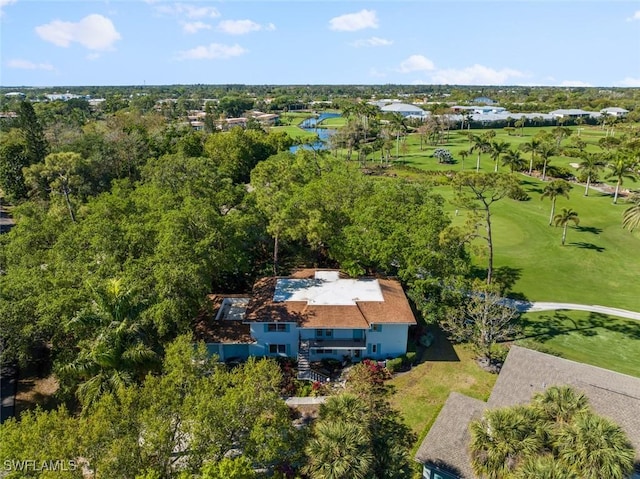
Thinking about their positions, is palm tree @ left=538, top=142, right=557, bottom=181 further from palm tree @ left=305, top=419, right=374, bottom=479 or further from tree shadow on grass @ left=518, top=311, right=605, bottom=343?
palm tree @ left=305, top=419, right=374, bottom=479

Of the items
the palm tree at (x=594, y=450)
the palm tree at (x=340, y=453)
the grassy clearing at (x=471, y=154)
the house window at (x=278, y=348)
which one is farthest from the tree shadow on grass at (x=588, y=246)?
the palm tree at (x=340, y=453)

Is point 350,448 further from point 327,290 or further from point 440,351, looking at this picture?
point 440,351

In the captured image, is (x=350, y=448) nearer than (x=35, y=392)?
Yes

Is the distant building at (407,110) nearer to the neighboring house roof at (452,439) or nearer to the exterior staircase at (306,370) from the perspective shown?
the exterior staircase at (306,370)

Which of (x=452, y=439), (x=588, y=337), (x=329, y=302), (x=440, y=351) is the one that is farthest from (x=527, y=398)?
(x=588, y=337)

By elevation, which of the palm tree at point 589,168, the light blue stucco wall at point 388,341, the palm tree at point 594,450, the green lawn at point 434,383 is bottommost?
the green lawn at point 434,383
